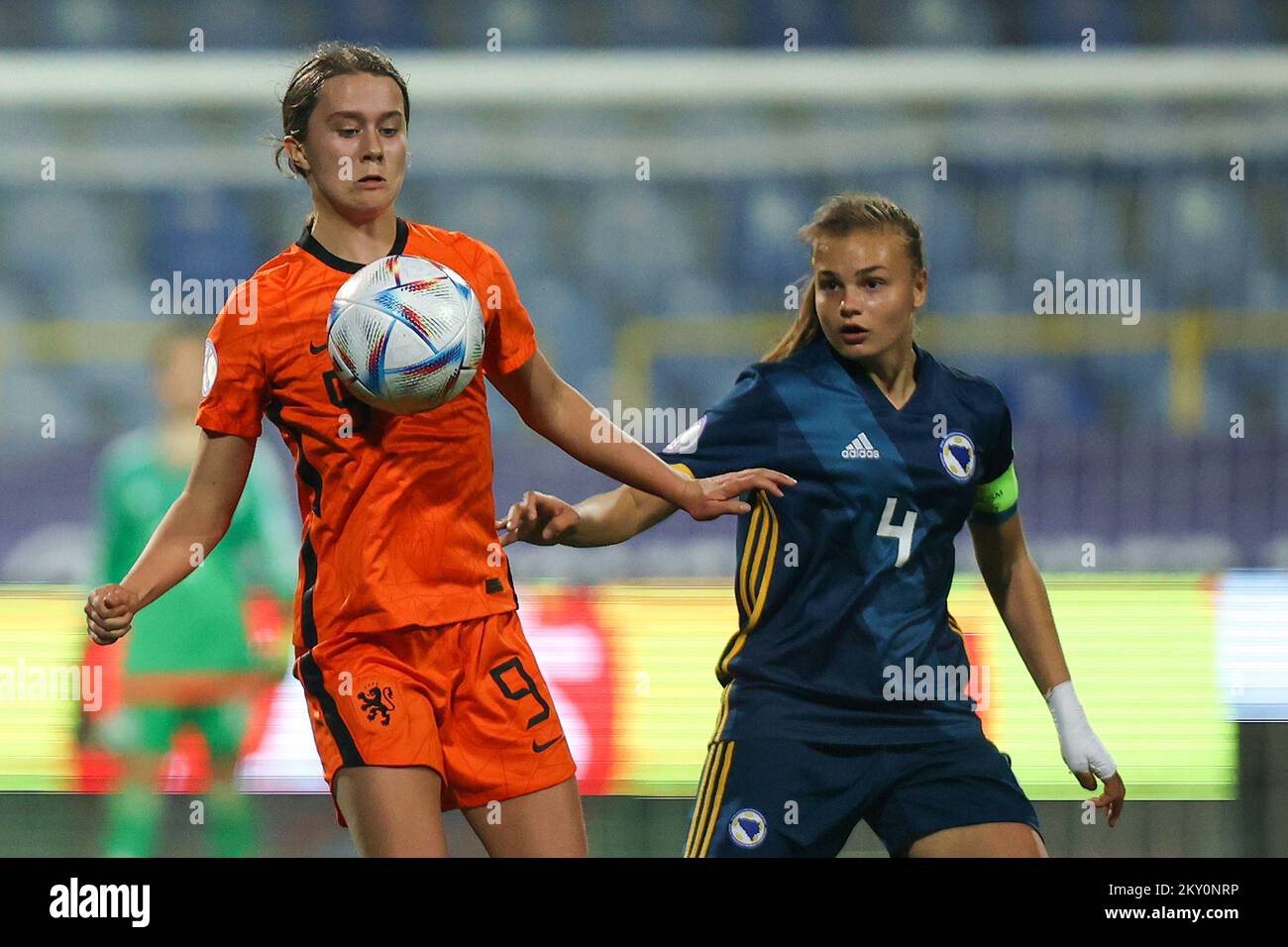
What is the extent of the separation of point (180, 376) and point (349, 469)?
7.86 ft

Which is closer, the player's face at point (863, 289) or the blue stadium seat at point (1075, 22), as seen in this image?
the player's face at point (863, 289)

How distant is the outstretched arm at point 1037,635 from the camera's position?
283cm

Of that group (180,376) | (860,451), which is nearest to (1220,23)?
(180,376)

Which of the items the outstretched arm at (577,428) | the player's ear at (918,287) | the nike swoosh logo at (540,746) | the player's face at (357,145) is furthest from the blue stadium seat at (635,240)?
the nike swoosh logo at (540,746)

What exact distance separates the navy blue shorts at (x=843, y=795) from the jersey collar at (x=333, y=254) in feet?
3.29

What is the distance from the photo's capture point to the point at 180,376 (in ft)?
14.6

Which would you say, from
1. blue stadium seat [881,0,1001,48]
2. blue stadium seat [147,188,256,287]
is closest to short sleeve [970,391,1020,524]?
blue stadium seat [147,188,256,287]

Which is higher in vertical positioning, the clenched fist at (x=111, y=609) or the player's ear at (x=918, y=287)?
the player's ear at (x=918, y=287)

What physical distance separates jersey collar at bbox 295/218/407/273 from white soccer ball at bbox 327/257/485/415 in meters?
0.04

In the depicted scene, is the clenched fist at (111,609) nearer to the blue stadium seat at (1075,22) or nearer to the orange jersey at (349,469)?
the orange jersey at (349,469)

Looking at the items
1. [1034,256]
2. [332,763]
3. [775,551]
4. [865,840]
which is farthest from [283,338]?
[1034,256]

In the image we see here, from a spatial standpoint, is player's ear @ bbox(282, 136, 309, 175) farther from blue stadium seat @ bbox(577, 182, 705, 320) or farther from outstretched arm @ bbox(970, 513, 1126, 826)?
blue stadium seat @ bbox(577, 182, 705, 320)

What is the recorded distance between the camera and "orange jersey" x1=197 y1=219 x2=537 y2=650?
2244 millimetres
